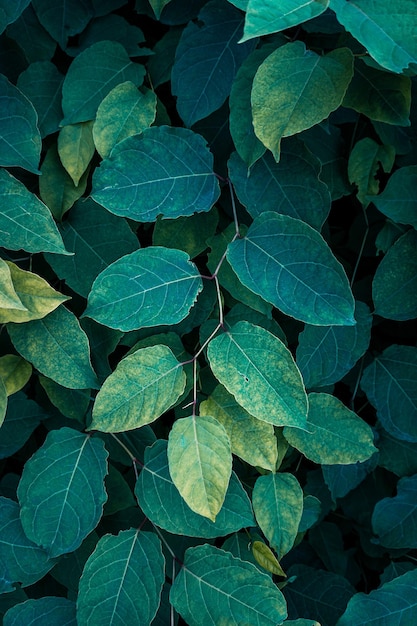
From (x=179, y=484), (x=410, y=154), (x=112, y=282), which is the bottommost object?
(x=179, y=484)

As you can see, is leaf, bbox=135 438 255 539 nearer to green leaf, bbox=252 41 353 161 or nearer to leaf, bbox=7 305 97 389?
leaf, bbox=7 305 97 389

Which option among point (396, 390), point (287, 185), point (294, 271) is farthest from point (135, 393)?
point (396, 390)

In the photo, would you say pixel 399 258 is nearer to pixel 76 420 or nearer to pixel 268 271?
pixel 268 271

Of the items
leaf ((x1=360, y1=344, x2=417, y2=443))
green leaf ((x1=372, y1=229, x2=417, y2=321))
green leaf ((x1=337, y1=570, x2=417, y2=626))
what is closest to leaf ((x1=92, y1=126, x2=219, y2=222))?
A: green leaf ((x1=372, y1=229, x2=417, y2=321))

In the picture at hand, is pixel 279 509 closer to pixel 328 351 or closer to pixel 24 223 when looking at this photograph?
pixel 328 351

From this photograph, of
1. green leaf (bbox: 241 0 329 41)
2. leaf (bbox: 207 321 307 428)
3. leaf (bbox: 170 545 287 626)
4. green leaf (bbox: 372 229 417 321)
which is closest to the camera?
green leaf (bbox: 241 0 329 41)

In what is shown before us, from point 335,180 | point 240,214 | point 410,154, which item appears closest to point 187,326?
point 240,214
